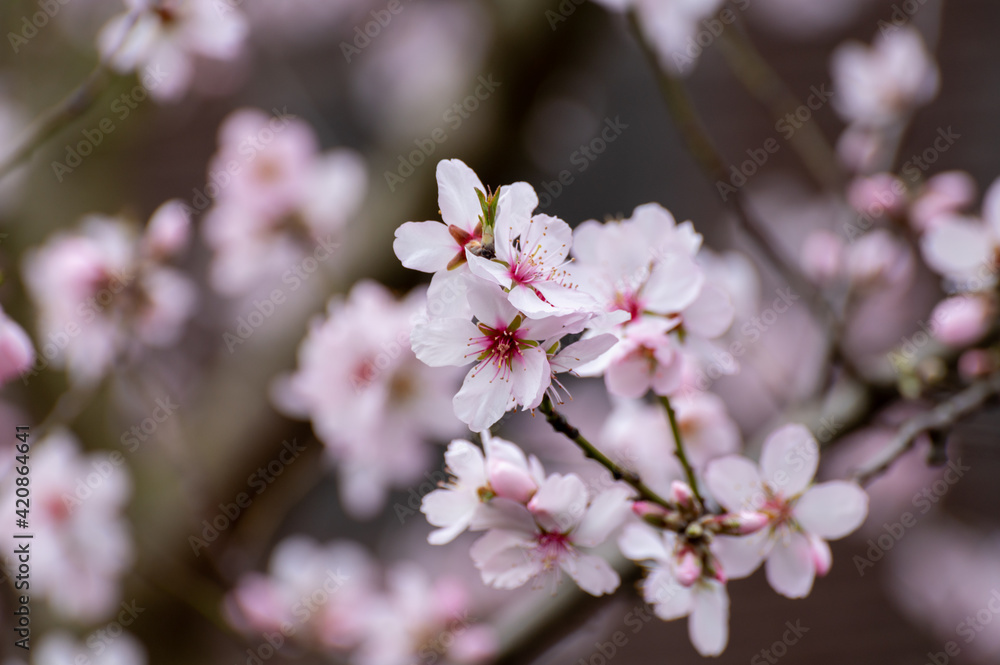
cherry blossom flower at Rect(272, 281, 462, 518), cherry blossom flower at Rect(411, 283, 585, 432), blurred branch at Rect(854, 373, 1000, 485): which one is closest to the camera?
cherry blossom flower at Rect(411, 283, 585, 432)

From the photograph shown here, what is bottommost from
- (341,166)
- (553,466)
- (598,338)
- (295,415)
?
(553,466)

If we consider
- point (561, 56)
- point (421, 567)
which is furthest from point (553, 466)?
point (561, 56)

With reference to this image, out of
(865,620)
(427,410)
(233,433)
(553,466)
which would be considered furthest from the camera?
(865,620)

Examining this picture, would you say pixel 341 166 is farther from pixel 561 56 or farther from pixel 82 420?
pixel 82 420

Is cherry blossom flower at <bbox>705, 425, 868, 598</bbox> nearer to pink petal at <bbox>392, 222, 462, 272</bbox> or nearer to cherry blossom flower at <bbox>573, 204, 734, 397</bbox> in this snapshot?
cherry blossom flower at <bbox>573, 204, 734, 397</bbox>

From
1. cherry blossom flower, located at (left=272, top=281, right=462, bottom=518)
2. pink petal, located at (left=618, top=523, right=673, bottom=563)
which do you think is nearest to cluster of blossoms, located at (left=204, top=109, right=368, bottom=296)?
cherry blossom flower, located at (left=272, top=281, right=462, bottom=518)

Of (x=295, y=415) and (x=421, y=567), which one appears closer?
(x=295, y=415)

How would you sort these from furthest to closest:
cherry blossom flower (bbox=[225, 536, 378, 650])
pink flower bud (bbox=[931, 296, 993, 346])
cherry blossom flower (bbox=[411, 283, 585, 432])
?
cherry blossom flower (bbox=[225, 536, 378, 650]), pink flower bud (bbox=[931, 296, 993, 346]), cherry blossom flower (bbox=[411, 283, 585, 432])

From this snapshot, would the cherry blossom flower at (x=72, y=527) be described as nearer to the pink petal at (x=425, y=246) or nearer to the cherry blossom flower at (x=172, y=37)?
the cherry blossom flower at (x=172, y=37)
